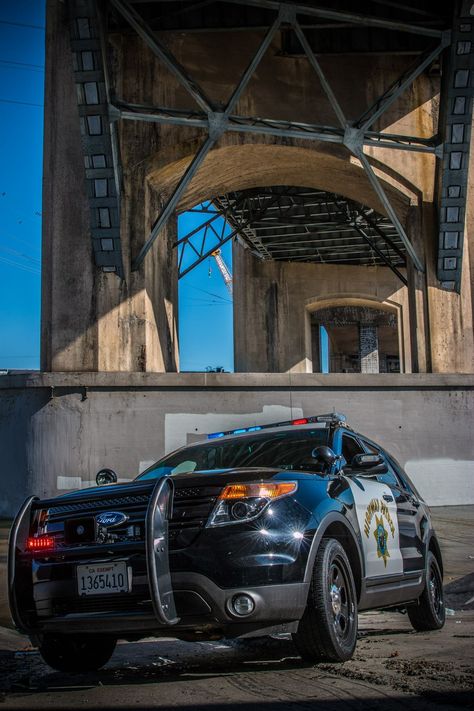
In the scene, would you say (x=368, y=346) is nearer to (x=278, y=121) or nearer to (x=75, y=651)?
(x=278, y=121)

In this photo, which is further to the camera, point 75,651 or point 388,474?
point 388,474

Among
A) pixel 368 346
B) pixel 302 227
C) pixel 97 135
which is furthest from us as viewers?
pixel 368 346

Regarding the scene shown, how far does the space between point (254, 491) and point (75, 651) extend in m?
1.75

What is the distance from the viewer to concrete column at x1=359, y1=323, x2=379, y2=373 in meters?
46.4

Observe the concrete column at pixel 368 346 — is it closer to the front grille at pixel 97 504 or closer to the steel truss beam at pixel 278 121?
the steel truss beam at pixel 278 121

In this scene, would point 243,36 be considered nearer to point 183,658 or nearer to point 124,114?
point 124,114

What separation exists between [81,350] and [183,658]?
12638 millimetres

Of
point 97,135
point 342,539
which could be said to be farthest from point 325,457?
point 97,135

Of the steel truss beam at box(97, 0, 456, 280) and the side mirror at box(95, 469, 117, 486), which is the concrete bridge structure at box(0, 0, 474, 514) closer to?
the steel truss beam at box(97, 0, 456, 280)

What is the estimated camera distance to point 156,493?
5.20m

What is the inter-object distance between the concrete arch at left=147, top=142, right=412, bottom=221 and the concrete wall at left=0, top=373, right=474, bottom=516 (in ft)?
15.4

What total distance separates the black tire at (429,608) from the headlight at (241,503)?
264cm

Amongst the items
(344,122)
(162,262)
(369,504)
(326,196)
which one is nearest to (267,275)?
(326,196)

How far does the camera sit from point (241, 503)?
5.24 meters
